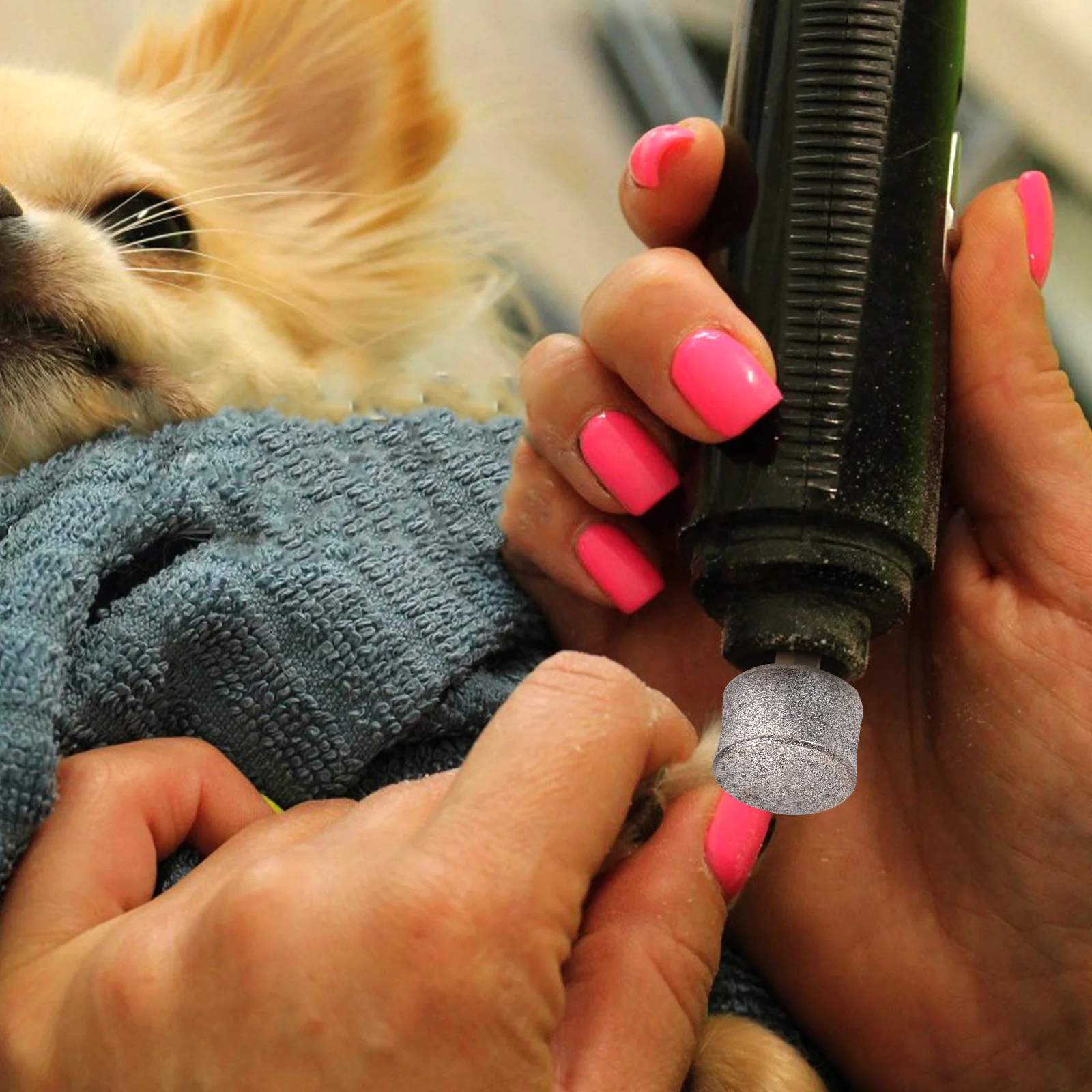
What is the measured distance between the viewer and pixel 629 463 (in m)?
0.60

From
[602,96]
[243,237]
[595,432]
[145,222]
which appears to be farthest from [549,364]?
[602,96]

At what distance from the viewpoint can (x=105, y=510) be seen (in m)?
0.61

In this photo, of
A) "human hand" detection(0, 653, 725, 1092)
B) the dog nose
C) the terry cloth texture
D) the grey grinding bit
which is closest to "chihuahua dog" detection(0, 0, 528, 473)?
the dog nose

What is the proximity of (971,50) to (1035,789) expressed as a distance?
0.81 m

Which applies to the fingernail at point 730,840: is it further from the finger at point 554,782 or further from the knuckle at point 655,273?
the knuckle at point 655,273

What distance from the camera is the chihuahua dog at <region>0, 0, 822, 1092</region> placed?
2.46 ft

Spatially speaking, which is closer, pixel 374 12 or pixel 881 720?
pixel 881 720

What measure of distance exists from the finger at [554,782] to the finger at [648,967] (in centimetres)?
4

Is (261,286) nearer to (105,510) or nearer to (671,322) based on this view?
(105,510)

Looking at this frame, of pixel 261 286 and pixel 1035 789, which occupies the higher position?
pixel 261 286

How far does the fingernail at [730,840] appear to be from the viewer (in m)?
0.48

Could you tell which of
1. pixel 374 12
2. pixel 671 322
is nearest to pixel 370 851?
pixel 671 322

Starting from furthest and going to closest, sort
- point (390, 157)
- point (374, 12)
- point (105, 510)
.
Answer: point (390, 157) < point (374, 12) < point (105, 510)

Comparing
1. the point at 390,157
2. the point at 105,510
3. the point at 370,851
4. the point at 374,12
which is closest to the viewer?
the point at 370,851
